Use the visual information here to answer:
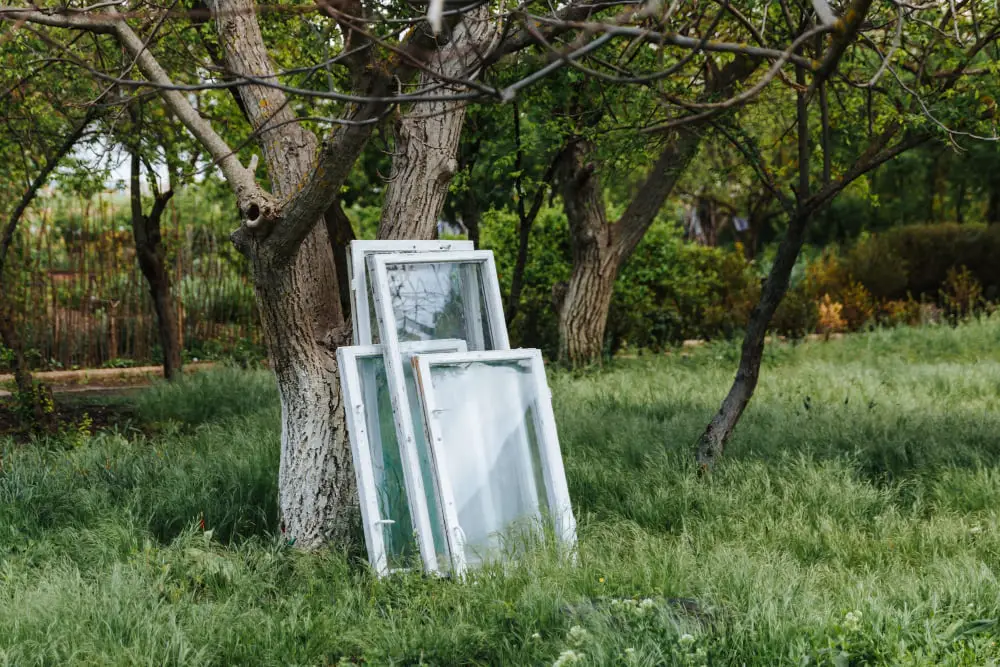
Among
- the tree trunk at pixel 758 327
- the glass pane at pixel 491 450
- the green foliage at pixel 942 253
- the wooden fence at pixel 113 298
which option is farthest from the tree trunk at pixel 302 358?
the green foliage at pixel 942 253

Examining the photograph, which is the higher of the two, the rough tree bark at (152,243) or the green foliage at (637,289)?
the rough tree bark at (152,243)

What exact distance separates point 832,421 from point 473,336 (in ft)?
10.5

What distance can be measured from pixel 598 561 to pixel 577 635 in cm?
78

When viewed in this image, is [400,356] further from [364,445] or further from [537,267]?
[537,267]

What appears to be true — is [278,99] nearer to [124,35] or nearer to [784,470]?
[124,35]

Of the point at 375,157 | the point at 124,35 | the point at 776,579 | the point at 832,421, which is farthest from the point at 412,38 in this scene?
the point at 375,157

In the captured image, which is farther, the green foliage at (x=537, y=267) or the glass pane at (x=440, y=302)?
the green foliage at (x=537, y=267)

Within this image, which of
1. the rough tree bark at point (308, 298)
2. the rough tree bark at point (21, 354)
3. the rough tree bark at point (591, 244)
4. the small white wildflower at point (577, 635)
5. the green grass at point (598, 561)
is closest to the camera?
the small white wildflower at point (577, 635)

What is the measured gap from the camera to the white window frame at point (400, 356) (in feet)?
12.7

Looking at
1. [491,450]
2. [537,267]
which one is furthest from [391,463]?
[537,267]

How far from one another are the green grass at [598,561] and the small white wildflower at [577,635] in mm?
17

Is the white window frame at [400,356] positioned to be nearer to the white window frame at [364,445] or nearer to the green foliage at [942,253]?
the white window frame at [364,445]

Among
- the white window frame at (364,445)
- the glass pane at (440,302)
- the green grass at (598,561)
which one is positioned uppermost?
the glass pane at (440,302)

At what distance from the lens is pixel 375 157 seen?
12.6 m
